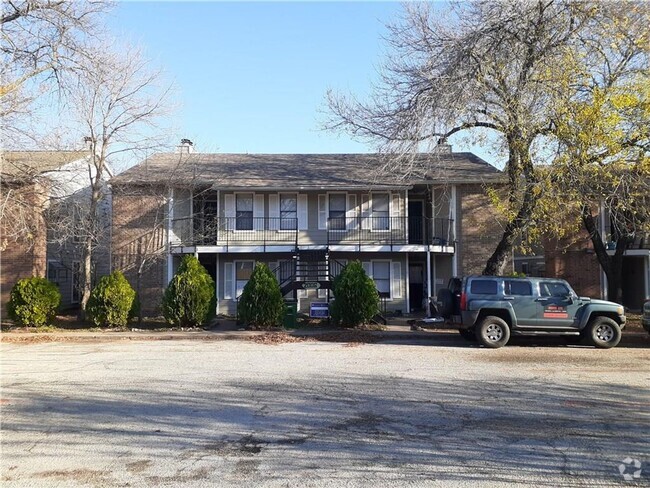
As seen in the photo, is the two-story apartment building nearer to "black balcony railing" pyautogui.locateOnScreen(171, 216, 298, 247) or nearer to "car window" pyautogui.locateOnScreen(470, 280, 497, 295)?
"black balcony railing" pyautogui.locateOnScreen(171, 216, 298, 247)

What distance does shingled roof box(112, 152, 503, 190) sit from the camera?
75.3ft

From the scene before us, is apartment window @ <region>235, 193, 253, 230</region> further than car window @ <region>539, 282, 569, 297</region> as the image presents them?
Yes

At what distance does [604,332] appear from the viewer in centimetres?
1436

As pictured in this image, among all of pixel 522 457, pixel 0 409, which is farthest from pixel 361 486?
pixel 0 409

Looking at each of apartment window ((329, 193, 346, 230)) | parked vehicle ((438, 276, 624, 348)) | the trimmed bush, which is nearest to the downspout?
Result: apartment window ((329, 193, 346, 230))

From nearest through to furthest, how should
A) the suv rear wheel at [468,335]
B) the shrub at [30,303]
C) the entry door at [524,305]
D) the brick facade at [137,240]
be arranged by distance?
the entry door at [524,305]
the suv rear wheel at [468,335]
the shrub at [30,303]
the brick facade at [137,240]

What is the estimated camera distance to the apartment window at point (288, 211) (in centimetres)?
2445

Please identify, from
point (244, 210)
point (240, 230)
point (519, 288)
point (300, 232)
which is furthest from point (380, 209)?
point (519, 288)

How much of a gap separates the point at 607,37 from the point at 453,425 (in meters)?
13.6

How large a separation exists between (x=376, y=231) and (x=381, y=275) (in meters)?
2.00

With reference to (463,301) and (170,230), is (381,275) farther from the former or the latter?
(463,301)

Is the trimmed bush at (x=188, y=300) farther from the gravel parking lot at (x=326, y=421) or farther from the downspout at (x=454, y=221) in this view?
the downspout at (x=454, y=221)

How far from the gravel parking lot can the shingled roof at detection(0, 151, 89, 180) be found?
22.2ft

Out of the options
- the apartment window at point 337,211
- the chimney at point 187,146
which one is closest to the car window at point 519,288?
the apartment window at point 337,211
